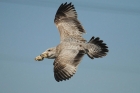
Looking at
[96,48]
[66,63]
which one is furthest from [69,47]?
[96,48]

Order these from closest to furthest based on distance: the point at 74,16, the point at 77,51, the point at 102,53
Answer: the point at 77,51, the point at 102,53, the point at 74,16

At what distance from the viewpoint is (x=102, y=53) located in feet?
33.7

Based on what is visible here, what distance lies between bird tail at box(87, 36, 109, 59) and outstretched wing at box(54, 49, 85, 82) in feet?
1.49

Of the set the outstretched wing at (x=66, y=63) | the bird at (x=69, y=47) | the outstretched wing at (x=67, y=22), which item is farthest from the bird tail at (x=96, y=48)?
the outstretched wing at (x=67, y=22)

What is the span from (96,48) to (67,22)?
1.87 m

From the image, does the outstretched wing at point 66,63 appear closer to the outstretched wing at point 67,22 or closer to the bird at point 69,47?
the bird at point 69,47

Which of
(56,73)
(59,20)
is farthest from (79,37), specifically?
(56,73)

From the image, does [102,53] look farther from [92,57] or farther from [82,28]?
[82,28]

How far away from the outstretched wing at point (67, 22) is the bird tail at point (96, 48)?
31.6 inches

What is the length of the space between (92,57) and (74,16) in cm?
218

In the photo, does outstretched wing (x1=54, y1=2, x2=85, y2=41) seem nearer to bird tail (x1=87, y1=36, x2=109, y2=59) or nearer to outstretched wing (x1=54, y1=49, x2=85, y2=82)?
bird tail (x1=87, y1=36, x2=109, y2=59)

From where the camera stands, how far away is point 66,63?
9289 millimetres

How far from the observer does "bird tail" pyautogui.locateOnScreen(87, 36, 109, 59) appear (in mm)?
10109

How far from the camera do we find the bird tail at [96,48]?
33.2 ft
